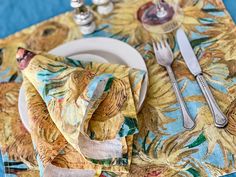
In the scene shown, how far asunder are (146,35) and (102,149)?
0.78 feet

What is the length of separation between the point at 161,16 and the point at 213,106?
22 cm

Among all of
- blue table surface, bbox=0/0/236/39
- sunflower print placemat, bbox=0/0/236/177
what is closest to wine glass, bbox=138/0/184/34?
sunflower print placemat, bbox=0/0/236/177

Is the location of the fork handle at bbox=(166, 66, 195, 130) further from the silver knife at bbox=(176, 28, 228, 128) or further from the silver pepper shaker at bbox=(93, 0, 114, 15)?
the silver pepper shaker at bbox=(93, 0, 114, 15)

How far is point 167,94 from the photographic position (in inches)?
26.0

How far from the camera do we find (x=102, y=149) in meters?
0.59

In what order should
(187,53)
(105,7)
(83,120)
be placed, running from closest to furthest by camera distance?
(83,120)
(187,53)
(105,7)

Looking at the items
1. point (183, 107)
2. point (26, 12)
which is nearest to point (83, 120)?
point (183, 107)

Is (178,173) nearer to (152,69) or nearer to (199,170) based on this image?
(199,170)

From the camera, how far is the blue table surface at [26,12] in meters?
0.84

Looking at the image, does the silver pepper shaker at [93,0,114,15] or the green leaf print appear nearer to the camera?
the green leaf print

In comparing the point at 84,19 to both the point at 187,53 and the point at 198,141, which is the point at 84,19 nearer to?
the point at 187,53

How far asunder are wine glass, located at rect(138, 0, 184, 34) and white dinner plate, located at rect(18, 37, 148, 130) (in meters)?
0.08

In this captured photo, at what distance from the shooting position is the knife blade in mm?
664

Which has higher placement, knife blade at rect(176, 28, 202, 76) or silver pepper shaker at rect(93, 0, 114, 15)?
silver pepper shaker at rect(93, 0, 114, 15)
